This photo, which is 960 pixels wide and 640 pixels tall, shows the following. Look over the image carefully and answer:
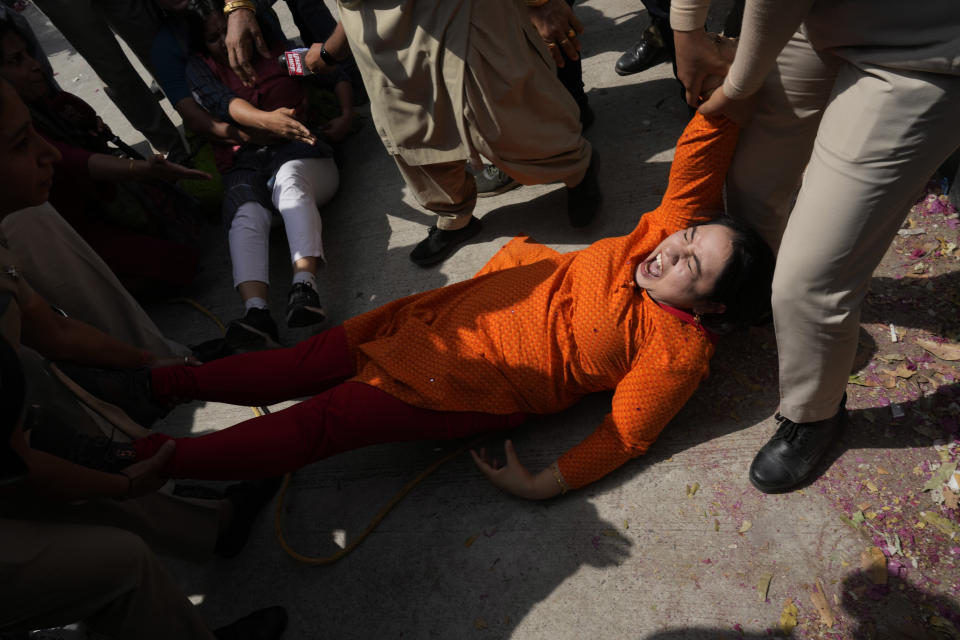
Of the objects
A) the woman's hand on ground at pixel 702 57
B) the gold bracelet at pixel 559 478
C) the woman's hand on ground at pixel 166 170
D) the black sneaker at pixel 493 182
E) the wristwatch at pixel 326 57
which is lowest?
the gold bracelet at pixel 559 478

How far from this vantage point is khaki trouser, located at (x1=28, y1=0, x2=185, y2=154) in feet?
11.3

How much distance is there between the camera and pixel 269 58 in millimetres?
3023

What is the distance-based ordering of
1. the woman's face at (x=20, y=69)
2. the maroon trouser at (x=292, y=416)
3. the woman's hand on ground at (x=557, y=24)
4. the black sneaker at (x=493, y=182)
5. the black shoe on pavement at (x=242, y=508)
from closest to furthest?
the maroon trouser at (x=292, y=416), the black shoe on pavement at (x=242, y=508), the woman's hand on ground at (x=557, y=24), the woman's face at (x=20, y=69), the black sneaker at (x=493, y=182)

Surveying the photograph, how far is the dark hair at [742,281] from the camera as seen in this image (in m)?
1.76

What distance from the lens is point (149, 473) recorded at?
5.54 ft

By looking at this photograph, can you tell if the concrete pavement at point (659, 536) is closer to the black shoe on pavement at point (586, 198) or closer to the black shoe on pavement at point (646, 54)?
the black shoe on pavement at point (586, 198)

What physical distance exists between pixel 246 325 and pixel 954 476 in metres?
2.45

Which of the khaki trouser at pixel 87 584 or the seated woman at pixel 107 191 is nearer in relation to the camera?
the khaki trouser at pixel 87 584

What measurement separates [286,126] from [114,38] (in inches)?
69.1

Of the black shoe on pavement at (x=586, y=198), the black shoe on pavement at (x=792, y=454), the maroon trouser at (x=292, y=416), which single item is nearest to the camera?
the black shoe on pavement at (x=792, y=454)

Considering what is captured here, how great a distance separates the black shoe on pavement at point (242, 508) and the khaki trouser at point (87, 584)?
1.74 ft

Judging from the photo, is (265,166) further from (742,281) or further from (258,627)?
(742,281)

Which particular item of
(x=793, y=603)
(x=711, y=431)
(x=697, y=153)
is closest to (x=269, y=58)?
(x=697, y=153)

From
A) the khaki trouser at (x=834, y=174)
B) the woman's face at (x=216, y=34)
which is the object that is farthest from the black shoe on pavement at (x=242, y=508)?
the woman's face at (x=216, y=34)
